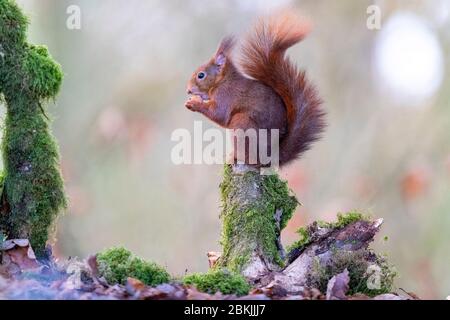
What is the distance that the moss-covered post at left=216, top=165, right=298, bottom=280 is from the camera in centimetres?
399

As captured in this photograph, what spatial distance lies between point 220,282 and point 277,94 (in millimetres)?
1518

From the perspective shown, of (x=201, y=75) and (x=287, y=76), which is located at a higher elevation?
(x=201, y=75)

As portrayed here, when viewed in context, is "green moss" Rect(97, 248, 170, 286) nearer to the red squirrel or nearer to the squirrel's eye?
the red squirrel

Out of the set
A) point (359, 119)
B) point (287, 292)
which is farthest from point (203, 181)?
point (287, 292)

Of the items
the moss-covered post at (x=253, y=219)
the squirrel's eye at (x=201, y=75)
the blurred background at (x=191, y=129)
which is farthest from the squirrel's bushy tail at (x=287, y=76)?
the blurred background at (x=191, y=129)

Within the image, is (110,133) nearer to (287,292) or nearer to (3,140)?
(3,140)

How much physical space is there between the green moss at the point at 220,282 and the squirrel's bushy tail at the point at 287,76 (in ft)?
3.70

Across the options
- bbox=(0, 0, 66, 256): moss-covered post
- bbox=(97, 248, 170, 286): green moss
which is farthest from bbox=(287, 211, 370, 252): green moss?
bbox=(0, 0, 66, 256): moss-covered post

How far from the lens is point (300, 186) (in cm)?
855

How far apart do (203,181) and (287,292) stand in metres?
5.82

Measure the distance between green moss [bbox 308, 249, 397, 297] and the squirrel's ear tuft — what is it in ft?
5.87

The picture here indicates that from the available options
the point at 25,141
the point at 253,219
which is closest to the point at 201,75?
the point at 253,219

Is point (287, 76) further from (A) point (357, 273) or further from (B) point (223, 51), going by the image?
(A) point (357, 273)

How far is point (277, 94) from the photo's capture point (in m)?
4.51
